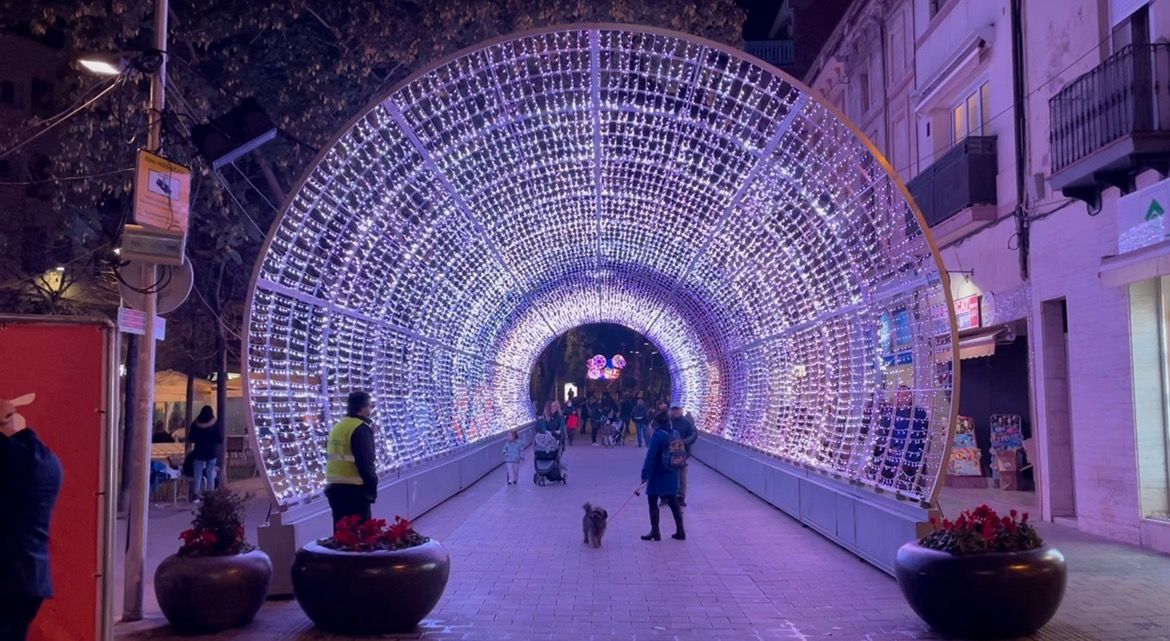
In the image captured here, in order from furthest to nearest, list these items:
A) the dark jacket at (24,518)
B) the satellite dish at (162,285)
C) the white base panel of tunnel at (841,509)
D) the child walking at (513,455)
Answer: the child walking at (513,455)
the white base panel of tunnel at (841,509)
the satellite dish at (162,285)
the dark jacket at (24,518)

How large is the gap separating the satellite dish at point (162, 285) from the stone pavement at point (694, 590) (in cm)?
270

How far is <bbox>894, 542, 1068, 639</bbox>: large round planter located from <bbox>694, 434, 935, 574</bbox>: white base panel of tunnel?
153 cm

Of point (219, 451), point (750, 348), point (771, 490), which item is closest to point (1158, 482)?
point (771, 490)

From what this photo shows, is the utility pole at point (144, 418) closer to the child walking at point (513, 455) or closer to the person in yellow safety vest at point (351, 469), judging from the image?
the person in yellow safety vest at point (351, 469)

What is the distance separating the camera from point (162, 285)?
32.8 ft

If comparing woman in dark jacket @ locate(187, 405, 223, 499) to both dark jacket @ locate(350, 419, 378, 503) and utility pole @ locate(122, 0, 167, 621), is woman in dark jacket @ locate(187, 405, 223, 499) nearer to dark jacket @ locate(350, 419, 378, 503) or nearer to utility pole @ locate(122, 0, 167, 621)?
utility pole @ locate(122, 0, 167, 621)

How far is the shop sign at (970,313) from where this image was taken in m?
18.5

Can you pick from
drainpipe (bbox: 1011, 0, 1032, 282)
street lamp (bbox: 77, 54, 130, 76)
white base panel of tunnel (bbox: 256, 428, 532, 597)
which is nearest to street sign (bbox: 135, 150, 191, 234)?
street lamp (bbox: 77, 54, 130, 76)

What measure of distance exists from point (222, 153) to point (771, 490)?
11.1 metres

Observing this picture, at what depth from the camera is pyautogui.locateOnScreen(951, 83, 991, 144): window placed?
1848 cm

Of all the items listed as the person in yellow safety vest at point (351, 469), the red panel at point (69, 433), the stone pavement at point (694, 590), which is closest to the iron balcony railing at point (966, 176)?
the stone pavement at point (694, 590)

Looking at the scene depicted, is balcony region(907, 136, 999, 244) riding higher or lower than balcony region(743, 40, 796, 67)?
lower

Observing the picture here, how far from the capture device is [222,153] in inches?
417

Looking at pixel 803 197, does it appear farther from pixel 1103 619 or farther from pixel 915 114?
pixel 915 114
